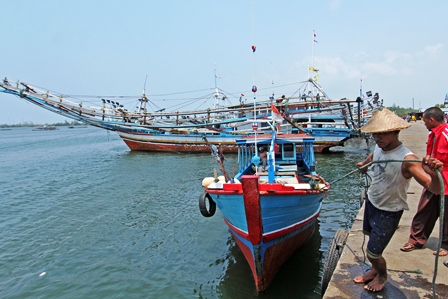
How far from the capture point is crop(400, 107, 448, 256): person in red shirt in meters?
3.74

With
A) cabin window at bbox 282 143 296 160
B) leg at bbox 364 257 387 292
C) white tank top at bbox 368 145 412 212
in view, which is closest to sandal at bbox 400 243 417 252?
leg at bbox 364 257 387 292

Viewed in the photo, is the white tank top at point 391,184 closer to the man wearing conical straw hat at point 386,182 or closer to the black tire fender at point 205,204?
the man wearing conical straw hat at point 386,182

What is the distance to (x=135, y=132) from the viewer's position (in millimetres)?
28625

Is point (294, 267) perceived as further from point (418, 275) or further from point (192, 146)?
point (192, 146)

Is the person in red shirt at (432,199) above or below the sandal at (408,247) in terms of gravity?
above

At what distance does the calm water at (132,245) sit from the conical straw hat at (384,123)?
368cm

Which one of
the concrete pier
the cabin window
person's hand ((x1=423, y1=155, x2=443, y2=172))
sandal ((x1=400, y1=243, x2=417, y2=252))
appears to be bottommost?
the concrete pier

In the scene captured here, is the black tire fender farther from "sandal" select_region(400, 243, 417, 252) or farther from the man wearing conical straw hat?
the man wearing conical straw hat

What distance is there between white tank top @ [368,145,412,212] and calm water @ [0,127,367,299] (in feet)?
10.3

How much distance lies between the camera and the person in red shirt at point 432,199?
12.3 feet

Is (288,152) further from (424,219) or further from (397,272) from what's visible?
(397,272)

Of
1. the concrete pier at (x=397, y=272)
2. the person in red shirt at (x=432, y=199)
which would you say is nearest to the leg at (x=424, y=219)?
the person in red shirt at (x=432, y=199)

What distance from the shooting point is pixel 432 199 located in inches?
156

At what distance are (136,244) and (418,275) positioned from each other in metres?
6.50
